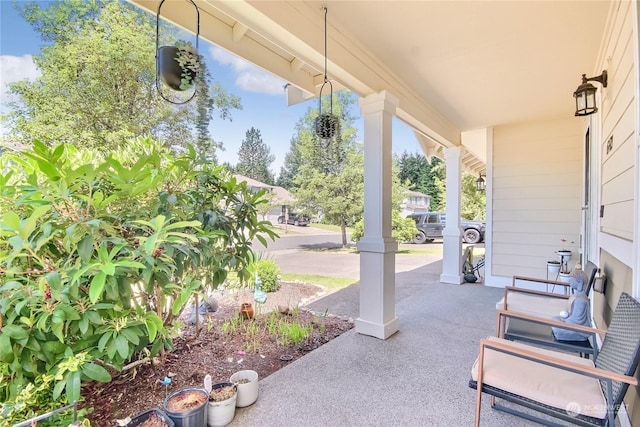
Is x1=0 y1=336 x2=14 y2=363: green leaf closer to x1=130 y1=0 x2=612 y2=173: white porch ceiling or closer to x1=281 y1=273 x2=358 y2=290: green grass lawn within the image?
x1=130 y1=0 x2=612 y2=173: white porch ceiling

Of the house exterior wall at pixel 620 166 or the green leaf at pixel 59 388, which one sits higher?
the house exterior wall at pixel 620 166

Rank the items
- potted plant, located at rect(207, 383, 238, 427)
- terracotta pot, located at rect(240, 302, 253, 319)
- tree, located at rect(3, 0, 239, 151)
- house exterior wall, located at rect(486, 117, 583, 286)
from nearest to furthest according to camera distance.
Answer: potted plant, located at rect(207, 383, 238, 427)
terracotta pot, located at rect(240, 302, 253, 319)
house exterior wall, located at rect(486, 117, 583, 286)
tree, located at rect(3, 0, 239, 151)

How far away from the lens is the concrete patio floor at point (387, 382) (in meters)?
1.78

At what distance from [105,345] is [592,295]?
415cm

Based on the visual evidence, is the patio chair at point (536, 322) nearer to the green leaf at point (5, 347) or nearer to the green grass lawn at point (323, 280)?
the green leaf at point (5, 347)

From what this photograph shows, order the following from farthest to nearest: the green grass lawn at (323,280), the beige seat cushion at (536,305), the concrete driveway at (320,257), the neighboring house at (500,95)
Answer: the concrete driveway at (320,257), the green grass lawn at (323,280), the beige seat cushion at (536,305), the neighboring house at (500,95)

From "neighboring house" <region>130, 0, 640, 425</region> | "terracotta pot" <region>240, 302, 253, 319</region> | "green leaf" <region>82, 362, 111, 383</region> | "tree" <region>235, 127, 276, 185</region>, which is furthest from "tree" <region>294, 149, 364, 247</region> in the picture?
"green leaf" <region>82, 362, 111, 383</region>

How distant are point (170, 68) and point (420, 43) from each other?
1.99 meters

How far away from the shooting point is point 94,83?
494 centimetres

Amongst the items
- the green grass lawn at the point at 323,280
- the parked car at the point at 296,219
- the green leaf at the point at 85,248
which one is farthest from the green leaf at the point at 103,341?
the parked car at the point at 296,219

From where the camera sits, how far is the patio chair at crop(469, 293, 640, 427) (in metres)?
1.23

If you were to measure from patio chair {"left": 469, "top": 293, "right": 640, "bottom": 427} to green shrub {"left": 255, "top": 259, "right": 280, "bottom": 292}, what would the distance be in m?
3.61

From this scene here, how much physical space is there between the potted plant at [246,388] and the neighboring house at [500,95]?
139 centimetres

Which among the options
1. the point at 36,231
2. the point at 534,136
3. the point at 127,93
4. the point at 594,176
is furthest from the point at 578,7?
the point at 127,93
